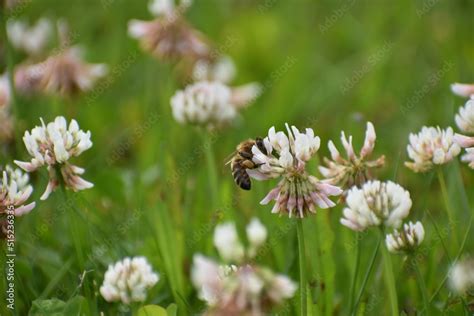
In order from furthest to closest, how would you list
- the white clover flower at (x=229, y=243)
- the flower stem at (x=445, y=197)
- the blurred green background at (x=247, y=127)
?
the blurred green background at (x=247, y=127)
the flower stem at (x=445, y=197)
the white clover flower at (x=229, y=243)

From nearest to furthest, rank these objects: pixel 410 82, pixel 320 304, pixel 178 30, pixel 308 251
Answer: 1. pixel 320 304
2. pixel 308 251
3. pixel 178 30
4. pixel 410 82

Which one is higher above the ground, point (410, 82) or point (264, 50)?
point (264, 50)

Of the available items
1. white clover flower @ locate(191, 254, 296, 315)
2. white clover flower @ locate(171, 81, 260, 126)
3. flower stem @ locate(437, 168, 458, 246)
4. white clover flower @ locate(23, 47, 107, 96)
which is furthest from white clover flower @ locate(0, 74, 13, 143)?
white clover flower @ locate(191, 254, 296, 315)

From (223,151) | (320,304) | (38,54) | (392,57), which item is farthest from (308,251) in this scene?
(392,57)

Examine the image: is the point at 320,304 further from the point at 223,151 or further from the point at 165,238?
the point at 223,151

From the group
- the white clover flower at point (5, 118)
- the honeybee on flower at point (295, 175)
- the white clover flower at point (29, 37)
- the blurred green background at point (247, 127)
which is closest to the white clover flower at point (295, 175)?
the honeybee on flower at point (295, 175)

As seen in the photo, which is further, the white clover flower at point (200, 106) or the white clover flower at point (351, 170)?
the white clover flower at point (200, 106)

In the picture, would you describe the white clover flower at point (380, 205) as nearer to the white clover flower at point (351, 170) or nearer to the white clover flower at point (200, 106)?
the white clover flower at point (351, 170)

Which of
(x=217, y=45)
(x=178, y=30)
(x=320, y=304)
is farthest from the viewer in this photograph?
(x=217, y=45)
